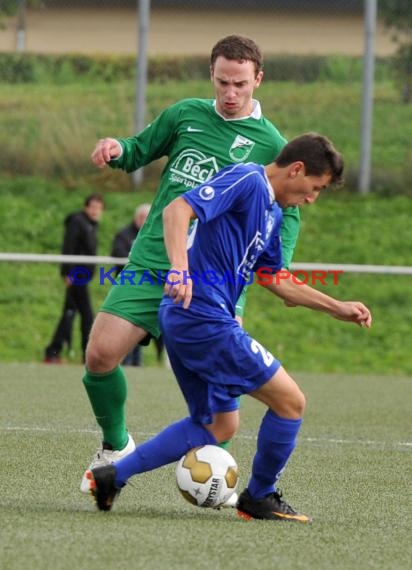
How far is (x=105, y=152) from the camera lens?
18.4 ft

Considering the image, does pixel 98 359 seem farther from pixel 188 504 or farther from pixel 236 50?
pixel 236 50

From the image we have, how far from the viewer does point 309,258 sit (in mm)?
16375

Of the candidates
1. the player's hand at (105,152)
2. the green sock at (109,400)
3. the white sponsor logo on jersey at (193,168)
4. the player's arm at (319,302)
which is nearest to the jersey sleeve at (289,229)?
the player's arm at (319,302)

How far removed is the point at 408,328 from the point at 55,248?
4.54 metres

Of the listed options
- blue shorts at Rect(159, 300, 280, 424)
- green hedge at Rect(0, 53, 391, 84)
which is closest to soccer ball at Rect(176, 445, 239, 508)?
blue shorts at Rect(159, 300, 280, 424)

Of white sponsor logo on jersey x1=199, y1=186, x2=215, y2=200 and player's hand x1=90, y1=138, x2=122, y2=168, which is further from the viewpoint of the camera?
player's hand x1=90, y1=138, x2=122, y2=168

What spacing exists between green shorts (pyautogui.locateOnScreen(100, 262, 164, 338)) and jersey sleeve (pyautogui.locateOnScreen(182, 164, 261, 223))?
89cm

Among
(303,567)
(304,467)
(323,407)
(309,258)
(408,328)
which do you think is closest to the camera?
(303,567)

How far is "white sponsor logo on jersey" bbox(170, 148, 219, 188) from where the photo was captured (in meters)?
5.67

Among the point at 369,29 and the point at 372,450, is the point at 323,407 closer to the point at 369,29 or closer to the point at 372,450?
the point at 372,450

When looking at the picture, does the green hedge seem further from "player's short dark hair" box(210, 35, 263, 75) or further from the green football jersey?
"player's short dark hair" box(210, 35, 263, 75)

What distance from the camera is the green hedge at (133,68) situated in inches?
680

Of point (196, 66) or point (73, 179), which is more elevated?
point (196, 66)

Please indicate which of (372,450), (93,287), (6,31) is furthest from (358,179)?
(372,450)
